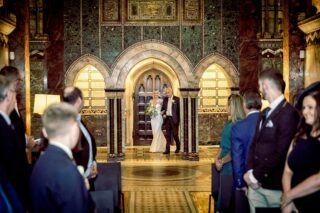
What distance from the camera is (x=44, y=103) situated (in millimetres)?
9273

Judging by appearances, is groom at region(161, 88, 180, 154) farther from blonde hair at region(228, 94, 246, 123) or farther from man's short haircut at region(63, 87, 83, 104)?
man's short haircut at region(63, 87, 83, 104)

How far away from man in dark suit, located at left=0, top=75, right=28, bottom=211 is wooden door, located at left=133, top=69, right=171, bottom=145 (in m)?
12.3

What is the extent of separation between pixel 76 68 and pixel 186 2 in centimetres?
343

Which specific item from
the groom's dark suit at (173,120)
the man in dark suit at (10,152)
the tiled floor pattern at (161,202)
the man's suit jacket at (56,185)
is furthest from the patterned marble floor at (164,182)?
Answer: the man's suit jacket at (56,185)

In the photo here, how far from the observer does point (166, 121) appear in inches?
575

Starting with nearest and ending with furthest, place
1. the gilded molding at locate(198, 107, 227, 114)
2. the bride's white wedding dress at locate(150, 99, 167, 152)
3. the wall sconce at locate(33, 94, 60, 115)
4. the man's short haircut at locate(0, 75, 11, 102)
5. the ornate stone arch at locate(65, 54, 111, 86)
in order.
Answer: the man's short haircut at locate(0, 75, 11, 102) → the wall sconce at locate(33, 94, 60, 115) → the ornate stone arch at locate(65, 54, 111, 86) → the bride's white wedding dress at locate(150, 99, 167, 152) → the gilded molding at locate(198, 107, 227, 114)

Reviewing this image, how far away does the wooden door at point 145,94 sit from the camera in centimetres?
1648

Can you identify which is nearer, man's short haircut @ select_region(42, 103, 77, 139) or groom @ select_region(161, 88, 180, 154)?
man's short haircut @ select_region(42, 103, 77, 139)

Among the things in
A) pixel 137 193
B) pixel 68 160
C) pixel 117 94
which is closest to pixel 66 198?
pixel 68 160

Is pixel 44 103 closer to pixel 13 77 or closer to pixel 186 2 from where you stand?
pixel 13 77

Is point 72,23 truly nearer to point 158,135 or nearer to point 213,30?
point 213,30

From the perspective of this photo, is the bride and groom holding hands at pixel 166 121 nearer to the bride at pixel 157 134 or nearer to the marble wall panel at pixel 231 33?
the bride at pixel 157 134

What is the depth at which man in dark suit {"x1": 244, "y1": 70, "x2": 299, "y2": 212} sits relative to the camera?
448cm

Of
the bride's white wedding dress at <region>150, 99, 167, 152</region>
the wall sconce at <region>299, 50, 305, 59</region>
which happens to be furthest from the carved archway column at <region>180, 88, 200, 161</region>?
the wall sconce at <region>299, 50, 305, 59</region>
